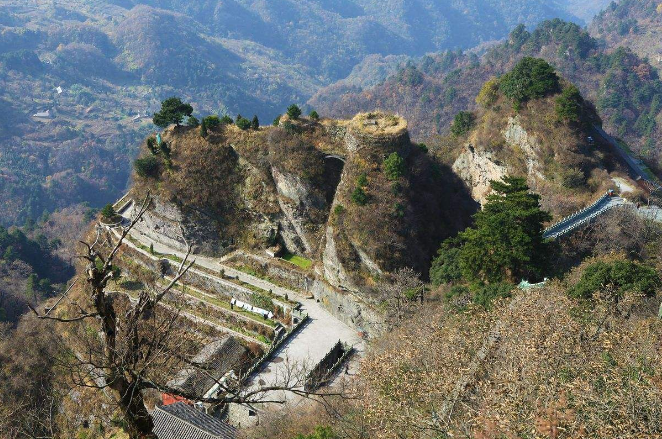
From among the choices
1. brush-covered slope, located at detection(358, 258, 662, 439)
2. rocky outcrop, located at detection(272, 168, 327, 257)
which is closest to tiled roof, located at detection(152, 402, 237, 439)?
brush-covered slope, located at detection(358, 258, 662, 439)

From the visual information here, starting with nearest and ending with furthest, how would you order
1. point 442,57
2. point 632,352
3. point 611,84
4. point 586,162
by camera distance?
point 632,352 → point 586,162 → point 611,84 → point 442,57

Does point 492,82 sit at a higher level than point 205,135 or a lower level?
higher

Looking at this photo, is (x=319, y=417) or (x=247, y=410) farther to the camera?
(x=247, y=410)

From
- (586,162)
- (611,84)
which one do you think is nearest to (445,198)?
(586,162)

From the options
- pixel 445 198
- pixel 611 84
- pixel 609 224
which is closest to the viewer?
pixel 609 224

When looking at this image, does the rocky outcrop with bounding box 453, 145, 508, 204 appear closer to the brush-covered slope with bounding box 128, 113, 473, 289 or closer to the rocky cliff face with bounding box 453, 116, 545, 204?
the rocky cliff face with bounding box 453, 116, 545, 204

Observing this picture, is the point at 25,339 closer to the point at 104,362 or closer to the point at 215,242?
the point at 215,242

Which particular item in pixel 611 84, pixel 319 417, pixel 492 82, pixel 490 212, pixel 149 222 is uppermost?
pixel 611 84
